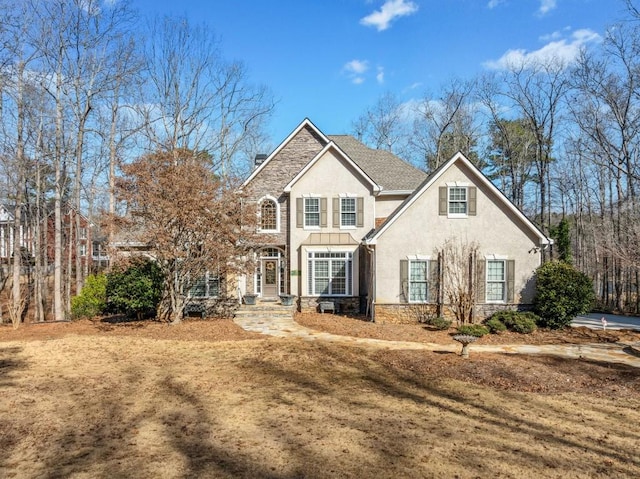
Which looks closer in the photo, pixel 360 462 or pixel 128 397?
pixel 360 462

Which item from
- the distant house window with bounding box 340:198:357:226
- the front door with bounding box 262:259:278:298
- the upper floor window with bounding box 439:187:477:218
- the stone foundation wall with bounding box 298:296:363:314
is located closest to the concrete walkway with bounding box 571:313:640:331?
the upper floor window with bounding box 439:187:477:218

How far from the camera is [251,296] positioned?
1775cm

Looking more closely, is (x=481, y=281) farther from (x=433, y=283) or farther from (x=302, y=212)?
(x=302, y=212)

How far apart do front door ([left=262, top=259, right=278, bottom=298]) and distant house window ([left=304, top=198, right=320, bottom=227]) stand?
2752 millimetres

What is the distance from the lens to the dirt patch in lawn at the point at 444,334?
1297cm

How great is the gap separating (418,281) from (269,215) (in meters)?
8.14

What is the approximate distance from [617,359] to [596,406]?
190 inches

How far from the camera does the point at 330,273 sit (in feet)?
60.1

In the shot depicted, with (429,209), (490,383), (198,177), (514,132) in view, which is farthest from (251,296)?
(514,132)

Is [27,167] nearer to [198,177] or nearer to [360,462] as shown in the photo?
[198,177]

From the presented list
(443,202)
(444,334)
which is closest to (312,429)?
(444,334)

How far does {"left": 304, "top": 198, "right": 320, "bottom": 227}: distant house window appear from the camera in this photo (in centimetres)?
1861

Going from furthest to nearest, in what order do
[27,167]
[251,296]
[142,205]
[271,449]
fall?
[27,167] < [251,296] < [142,205] < [271,449]

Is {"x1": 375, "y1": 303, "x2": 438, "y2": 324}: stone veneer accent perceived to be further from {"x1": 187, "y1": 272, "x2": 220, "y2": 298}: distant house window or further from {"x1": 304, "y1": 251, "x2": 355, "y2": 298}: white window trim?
{"x1": 187, "y1": 272, "x2": 220, "y2": 298}: distant house window
